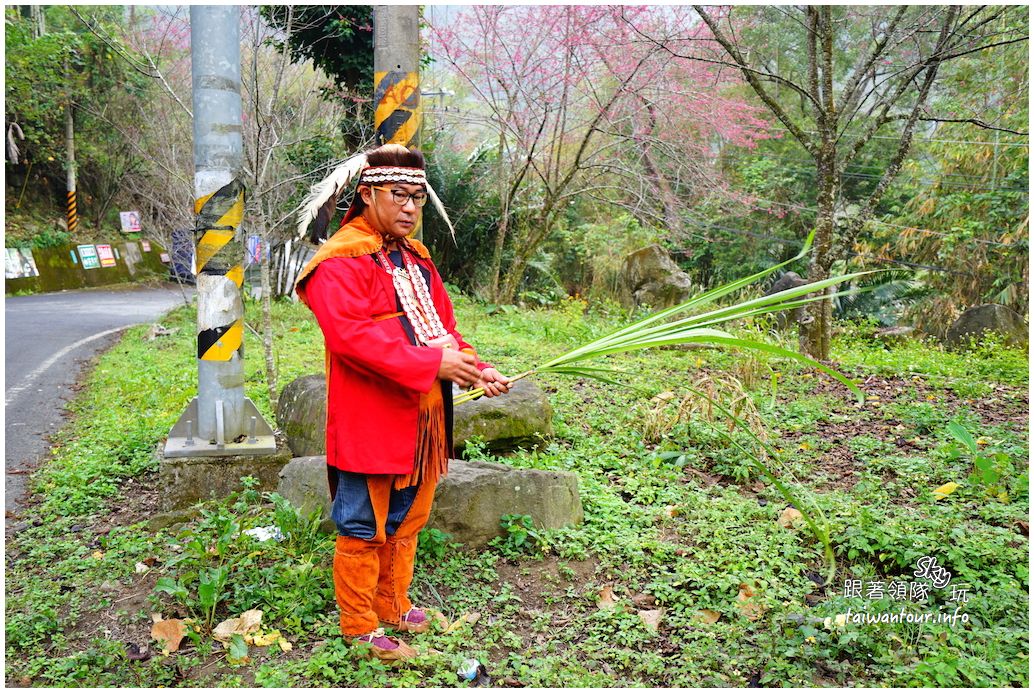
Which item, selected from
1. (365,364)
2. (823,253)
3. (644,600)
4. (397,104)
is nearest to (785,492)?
(644,600)

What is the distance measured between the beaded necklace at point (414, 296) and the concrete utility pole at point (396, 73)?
61.1 inches

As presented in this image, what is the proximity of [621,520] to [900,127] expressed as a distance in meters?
16.4

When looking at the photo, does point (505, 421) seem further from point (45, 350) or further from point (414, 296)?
point (45, 350)

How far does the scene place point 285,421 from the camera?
5094 mm

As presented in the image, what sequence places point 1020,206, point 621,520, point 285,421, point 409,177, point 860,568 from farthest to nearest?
point 1020,206, point 285,421, point 621,520, point 860,568, point 409,177

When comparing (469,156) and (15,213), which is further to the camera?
(15,213)

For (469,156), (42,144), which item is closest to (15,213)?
(42,144)

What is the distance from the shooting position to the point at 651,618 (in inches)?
124

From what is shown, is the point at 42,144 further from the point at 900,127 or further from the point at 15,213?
the point at 900,127

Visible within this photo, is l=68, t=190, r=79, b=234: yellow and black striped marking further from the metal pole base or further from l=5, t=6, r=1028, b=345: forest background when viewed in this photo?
the metal pole base

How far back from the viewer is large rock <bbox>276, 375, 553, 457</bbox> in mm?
4684

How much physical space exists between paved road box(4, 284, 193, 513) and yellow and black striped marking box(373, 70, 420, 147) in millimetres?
3094

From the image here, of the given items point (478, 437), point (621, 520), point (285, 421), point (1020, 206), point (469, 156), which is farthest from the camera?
point (469, 156)


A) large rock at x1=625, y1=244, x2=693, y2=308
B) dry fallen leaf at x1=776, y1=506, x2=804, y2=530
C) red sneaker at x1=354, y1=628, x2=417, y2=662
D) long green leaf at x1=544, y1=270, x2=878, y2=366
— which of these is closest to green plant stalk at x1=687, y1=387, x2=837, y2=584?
dry fallen leaf at x1=776, y1=506, x2=804, y2=530
